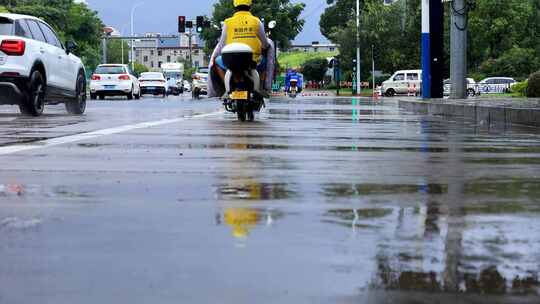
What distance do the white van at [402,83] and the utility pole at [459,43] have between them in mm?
31461

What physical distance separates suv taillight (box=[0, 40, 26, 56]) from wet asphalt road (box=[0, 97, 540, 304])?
25.5ft

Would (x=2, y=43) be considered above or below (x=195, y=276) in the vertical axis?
above

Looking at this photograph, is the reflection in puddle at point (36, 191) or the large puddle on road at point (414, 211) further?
the reflection in puddle at point (36, 191)

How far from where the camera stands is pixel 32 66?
677 inches

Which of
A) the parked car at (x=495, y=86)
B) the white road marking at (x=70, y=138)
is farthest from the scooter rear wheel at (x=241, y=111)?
the parked car at (x=495, y=86)

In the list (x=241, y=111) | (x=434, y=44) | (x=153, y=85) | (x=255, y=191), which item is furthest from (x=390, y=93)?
(x=255, y=191)

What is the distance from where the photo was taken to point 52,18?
289 ft

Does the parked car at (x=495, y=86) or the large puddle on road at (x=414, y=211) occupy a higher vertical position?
the parked car at (x=495, y=86)

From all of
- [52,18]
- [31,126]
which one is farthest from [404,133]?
[52,18]

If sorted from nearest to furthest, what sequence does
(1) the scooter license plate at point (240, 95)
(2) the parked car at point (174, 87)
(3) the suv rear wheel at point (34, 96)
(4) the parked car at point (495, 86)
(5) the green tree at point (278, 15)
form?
(1) the scooter license plate at point (240, 95) → (3) the suv rear wheel at point (34, 96) → (4) the parked car at point (495, 86) → (2) the parked car at point (174, 87) → (5) the green tree at point (278, 15)

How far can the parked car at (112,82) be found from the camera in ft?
126

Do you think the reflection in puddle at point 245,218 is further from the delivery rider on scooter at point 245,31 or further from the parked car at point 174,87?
the parked car at point 174,87

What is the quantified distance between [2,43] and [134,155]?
881 centimetres

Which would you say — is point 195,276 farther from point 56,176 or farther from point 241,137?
point 241,137
